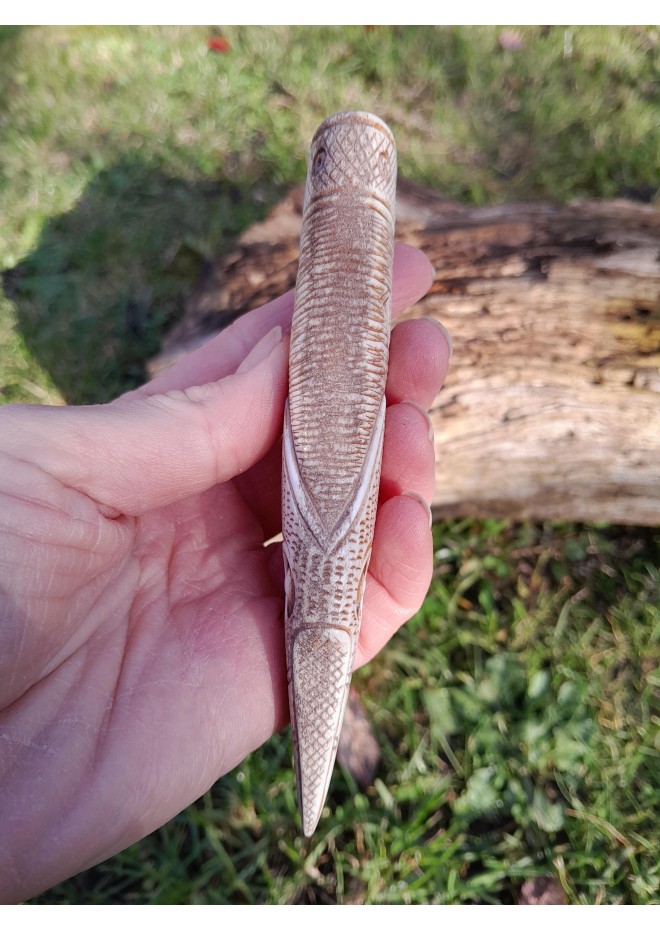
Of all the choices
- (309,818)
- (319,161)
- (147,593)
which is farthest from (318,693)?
(319,161)

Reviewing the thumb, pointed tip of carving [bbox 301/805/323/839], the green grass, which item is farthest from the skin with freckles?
the green grass

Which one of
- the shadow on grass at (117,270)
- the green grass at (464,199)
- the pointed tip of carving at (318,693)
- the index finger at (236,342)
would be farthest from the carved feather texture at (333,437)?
the shadow on grass at (117,270)

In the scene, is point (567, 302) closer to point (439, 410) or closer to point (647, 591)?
point (439, 410)

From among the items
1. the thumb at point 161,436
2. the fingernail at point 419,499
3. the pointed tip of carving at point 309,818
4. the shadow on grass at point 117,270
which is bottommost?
the pointed tip of carving at point 309,818

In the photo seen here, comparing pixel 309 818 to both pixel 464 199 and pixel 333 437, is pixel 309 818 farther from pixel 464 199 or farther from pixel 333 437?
pixel 464 199

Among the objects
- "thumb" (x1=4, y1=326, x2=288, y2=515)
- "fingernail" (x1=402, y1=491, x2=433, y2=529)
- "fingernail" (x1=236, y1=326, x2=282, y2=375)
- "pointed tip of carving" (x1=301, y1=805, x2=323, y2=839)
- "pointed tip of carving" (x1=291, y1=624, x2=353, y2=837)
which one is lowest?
"pointed tip of carving" (x1=301, y1=805, x2=323, y2=839)

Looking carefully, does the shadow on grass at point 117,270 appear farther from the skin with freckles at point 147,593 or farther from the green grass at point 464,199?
the skin with freckles at point 147,593

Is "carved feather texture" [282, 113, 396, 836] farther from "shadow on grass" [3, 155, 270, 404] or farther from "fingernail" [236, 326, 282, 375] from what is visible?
"shadow on grass" [3, 155, 270, 404]

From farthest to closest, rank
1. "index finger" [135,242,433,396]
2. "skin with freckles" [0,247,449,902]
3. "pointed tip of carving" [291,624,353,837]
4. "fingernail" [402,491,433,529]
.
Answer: "index finger" [135,242,433,396] → "fingernail" [402,491,433,529] → "pointed tip of carving" [291,624,353,837] → "skin with freckles" [0,247,449,902]
